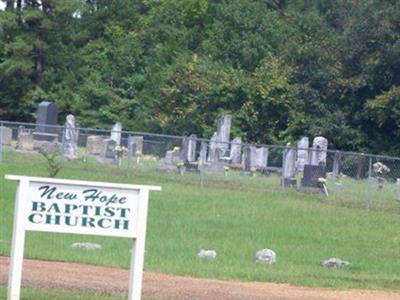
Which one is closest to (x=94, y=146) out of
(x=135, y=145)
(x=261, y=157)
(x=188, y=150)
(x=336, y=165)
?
(x=135, y=145)

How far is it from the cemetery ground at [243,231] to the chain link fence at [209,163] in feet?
0.41

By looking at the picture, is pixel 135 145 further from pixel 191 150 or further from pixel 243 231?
pixel 243 231

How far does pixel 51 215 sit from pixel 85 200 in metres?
0.39

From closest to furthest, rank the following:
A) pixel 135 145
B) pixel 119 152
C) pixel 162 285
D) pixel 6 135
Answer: pixel 162 285, pixel 119 152, pixel 135 145, pixel 6 135

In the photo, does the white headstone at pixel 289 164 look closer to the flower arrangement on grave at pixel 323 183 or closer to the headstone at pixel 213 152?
the flower arrangement on grave at pixel 323 183

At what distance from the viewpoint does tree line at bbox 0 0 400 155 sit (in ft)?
179

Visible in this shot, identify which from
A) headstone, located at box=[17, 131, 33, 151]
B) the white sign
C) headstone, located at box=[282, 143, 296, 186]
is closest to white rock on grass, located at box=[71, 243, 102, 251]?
the white sign

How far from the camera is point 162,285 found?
17438 millimetres

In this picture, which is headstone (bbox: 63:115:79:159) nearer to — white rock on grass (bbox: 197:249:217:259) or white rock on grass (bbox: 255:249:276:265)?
white rock on grass (bbox: 197:249:217:259)

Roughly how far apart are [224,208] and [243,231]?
449 cm

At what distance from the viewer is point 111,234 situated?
13.5 m

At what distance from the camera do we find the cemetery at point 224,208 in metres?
20.3

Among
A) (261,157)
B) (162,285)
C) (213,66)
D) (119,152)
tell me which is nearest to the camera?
(162,285)

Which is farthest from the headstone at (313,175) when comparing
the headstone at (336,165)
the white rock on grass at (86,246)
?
the white rock on grass at (86,246)
